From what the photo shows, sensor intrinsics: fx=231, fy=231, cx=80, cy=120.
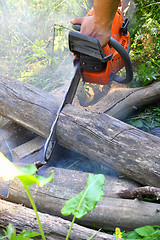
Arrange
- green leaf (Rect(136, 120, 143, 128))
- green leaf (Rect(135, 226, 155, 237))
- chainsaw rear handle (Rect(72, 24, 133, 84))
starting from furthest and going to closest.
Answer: green leaf (Rect(136, 120, 143, 128)), chainsaw rear handle (Rect(72, 24, 133, 84)), green leaf (Rect(135, 226, 155, 237))

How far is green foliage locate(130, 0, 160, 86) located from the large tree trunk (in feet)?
3.97

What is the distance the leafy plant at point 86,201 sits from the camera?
122 cm

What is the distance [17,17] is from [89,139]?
13.5 feet

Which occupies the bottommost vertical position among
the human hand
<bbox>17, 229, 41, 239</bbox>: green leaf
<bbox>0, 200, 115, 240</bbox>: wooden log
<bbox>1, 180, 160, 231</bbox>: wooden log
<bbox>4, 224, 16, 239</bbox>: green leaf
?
<bbox>1, 180, 160, 231</bbox>: wooden log

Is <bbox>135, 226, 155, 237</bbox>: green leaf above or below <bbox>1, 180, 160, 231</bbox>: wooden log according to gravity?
above

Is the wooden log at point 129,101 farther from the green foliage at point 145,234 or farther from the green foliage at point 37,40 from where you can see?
the green foliage at point 145,234

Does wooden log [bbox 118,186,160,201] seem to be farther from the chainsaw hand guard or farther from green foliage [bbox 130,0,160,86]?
green foliage [bbox 130,0,160,86]

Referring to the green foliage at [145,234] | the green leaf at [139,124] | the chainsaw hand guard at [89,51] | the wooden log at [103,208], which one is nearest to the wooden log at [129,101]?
the green leaf at [139,124]

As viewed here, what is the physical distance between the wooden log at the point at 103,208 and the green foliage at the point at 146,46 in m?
1.77

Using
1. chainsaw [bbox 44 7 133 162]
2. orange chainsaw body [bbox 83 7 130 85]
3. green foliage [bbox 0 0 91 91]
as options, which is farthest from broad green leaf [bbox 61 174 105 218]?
green foliage [bbox 0 0 91 91]

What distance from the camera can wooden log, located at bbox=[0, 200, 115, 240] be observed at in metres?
1.44

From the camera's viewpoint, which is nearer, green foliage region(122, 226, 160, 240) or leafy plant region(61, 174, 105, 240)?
leafy plant region(61, 174, 105, 240)

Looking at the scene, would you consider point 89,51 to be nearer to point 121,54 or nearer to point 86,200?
point 121,54

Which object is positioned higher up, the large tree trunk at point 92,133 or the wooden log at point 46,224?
the large tree trunk at point 92,133
